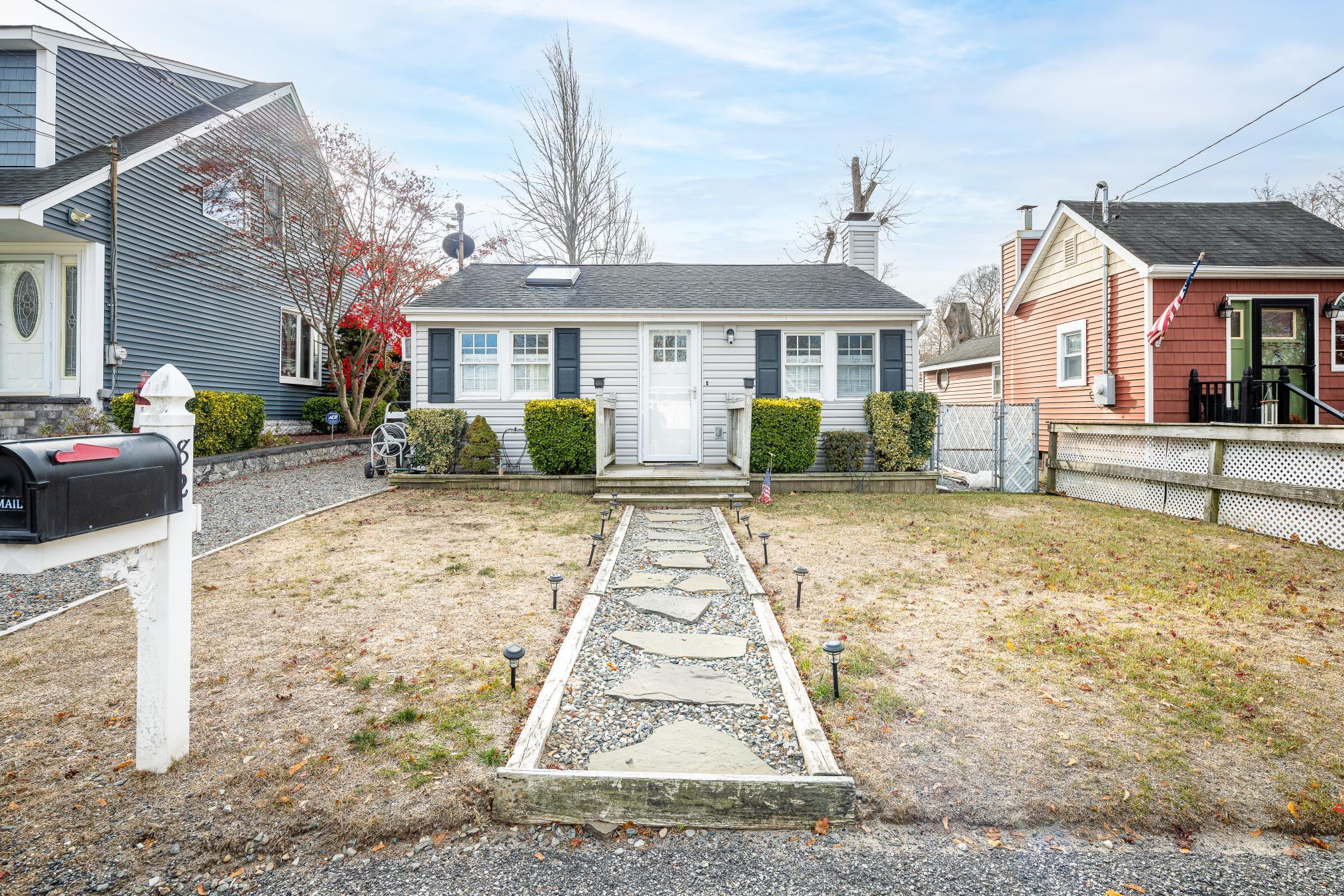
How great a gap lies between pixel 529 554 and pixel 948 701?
13.1 ft

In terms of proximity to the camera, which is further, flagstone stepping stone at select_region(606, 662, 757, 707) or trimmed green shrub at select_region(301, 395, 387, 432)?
trimmed green shrub at select_region(301, 395, 387, 432)

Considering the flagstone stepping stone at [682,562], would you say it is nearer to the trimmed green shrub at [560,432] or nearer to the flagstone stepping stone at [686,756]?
the flagstone stepping stone at [686,756]

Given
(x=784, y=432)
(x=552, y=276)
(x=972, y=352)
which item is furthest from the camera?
(x=972, y=352)

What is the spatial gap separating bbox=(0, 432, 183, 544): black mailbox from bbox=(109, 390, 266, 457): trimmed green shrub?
9.07 meters

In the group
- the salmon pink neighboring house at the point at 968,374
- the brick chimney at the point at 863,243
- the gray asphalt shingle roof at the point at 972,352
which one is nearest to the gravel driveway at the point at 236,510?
the brick chimney at the point at 863,243

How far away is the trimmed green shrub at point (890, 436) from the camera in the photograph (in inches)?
417

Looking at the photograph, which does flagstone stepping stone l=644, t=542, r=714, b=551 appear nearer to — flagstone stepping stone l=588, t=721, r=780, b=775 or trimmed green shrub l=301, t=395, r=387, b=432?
flagstone stepping stone l=588, t=721, r=780, b=775

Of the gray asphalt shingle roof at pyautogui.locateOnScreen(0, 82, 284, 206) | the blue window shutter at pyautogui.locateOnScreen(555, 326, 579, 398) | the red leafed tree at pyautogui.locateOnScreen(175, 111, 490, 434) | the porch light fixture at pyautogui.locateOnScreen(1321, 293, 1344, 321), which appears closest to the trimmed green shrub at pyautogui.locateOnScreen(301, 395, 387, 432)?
the red leafed tree at pyautogui.locateOnScreen(175, 111, 490, 434)

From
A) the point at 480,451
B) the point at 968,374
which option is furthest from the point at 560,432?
the point at 968,374

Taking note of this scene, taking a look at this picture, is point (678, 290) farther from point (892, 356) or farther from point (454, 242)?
point (454, 242)

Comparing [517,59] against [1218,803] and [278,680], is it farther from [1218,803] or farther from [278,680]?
[1218,803]

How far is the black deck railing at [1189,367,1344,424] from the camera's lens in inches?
400

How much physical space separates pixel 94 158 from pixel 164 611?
1367 centimetres

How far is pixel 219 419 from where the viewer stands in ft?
35.7
